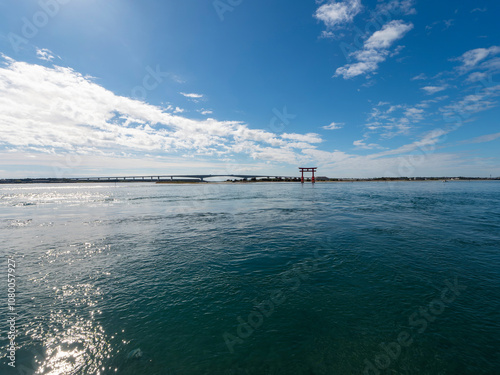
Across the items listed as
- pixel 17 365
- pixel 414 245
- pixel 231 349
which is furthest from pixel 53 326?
pixel 414 245

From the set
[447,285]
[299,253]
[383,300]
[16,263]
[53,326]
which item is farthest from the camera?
[299,253]

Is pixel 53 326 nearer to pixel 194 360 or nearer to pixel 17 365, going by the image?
pixel 17 365

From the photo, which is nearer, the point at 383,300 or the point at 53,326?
the point at 53,326

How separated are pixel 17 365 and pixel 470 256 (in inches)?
751

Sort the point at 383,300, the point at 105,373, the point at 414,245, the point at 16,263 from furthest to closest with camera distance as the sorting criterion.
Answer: the point at 414,245 < the point at 16,263 < the point at 383,300 < the point at 105,373

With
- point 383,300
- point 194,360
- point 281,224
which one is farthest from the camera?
point 281,224

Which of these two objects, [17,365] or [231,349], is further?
[231,349]

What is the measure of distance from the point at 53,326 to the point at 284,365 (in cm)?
696

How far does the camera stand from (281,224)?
2041cm

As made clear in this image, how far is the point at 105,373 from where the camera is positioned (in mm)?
4762

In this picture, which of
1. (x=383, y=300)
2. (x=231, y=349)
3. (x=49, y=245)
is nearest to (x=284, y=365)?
(x=231, y=349)

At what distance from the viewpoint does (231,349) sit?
552cm

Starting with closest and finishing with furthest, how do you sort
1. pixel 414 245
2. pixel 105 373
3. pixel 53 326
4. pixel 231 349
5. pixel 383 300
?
pixel 105 373 → pixel 231 349 → pixel 53 326 → pixel 383 300 → pixel 414 245

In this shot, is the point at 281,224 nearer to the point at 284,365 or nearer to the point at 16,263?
the point at 284,365
